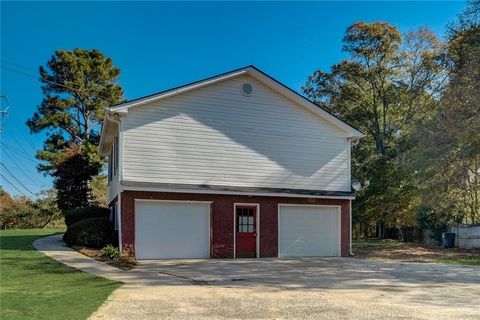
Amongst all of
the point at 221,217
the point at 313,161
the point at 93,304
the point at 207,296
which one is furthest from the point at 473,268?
the point at 93,304

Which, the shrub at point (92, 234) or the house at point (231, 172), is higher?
the house at point (231, 172)

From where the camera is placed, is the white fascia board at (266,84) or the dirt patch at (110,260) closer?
the dirt patch at (110,260)

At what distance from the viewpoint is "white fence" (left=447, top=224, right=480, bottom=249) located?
23422 mm

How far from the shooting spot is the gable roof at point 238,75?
56.5ft

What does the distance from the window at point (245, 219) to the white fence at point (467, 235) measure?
465 inches

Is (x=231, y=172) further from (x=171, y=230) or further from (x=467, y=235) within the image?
(x=467, y=235)

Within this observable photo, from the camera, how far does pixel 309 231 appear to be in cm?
2000

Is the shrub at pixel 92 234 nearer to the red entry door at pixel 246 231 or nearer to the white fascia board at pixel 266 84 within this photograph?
the white fascia board at pixel 266 84

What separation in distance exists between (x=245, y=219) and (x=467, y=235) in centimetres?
1233

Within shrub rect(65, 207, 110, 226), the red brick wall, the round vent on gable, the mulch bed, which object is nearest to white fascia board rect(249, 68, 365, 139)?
the round vent on gable

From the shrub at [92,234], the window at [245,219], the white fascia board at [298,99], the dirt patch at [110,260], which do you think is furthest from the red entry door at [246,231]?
the white fascia board at [298,99]

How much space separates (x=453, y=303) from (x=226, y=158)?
10.9 metres

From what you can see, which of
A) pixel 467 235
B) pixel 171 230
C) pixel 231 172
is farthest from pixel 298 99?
pixel 467 235

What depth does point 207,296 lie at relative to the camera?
376 inches
